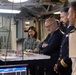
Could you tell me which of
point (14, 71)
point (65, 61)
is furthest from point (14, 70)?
point (65, 61)

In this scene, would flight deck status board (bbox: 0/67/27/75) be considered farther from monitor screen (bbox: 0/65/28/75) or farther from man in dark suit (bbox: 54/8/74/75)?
man in dark suit (bbox: 54/8/74/75)

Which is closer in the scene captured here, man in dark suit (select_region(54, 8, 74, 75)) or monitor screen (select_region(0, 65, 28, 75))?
monitor screen (select_region(0, 65, 28, 75))

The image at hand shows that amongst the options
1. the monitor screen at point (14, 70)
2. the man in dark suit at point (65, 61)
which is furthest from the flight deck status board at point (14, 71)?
the man in dark suit at point (65, 61)

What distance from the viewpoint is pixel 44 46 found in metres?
2.49

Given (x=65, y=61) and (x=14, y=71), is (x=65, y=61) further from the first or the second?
(x=14, y=71)

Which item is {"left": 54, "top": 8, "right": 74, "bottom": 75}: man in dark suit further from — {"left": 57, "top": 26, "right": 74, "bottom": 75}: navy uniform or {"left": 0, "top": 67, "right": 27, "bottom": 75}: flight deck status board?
{"left": 0, "top": 67, "right": 27, "bottom": 75}: flight deck status board

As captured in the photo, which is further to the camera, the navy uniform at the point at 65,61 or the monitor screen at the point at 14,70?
the navy uniform at the point at 65,61

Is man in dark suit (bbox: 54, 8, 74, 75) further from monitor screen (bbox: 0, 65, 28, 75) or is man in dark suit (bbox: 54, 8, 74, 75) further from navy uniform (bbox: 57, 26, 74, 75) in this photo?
monitor screen (bbox: 0, 65, 28, 75)

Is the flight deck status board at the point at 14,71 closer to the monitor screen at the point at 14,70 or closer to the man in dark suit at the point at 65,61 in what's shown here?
the monitor screen at the point at 14,70

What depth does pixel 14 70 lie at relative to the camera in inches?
46.8

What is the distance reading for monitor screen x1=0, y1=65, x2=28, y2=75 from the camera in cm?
117

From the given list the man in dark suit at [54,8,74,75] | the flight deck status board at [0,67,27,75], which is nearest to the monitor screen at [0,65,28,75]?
the flight deck status board at [0,67,27,75]

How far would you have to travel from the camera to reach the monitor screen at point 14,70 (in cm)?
117

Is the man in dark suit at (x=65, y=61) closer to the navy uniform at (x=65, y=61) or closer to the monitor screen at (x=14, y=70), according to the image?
the navy uniform at (x=65, y=61)
